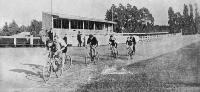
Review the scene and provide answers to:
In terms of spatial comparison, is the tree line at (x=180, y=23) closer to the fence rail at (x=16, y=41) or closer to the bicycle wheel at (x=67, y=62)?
the fence rail at (x=16, y=41)

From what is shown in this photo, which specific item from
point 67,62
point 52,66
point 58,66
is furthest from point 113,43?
point 52,66

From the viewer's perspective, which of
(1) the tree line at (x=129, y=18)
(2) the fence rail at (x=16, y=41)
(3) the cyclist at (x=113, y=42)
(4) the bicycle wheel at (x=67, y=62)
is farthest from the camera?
(1) the tree line at (x=129, y=18)

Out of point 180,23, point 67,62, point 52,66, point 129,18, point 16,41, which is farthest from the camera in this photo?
point 180,23

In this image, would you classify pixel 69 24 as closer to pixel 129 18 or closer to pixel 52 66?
pixel 129 18

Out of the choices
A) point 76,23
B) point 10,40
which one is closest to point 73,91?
point 10,40

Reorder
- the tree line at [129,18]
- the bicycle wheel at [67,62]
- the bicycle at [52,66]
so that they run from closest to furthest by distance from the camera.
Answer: the bicycle at [52,66], the bicycle wheel at [67,62], the tree line at [129,18]

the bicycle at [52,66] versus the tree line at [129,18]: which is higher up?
the tree line at [129,18]

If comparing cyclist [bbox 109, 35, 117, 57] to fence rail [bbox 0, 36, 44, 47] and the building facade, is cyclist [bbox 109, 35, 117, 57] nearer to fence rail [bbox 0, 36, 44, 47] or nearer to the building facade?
fence rail [bbox 0, 36, 44, 47]

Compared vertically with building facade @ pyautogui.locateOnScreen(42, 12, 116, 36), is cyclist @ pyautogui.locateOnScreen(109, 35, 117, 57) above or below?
below

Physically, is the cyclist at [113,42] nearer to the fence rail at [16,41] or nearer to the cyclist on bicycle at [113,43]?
the cyclist on bicycle at [113,43]

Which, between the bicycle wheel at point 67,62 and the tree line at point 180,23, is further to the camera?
the tree line at point 180,23

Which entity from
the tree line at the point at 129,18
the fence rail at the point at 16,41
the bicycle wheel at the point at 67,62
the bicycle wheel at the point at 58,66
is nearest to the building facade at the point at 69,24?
the fence rail at the point at 16,41

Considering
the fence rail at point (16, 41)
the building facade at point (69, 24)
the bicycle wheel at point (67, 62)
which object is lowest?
the bicycle wheel at point (67, 62)

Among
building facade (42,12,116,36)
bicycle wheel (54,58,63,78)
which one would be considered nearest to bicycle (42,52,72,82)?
bicycle wheel (54,58,63,78)
